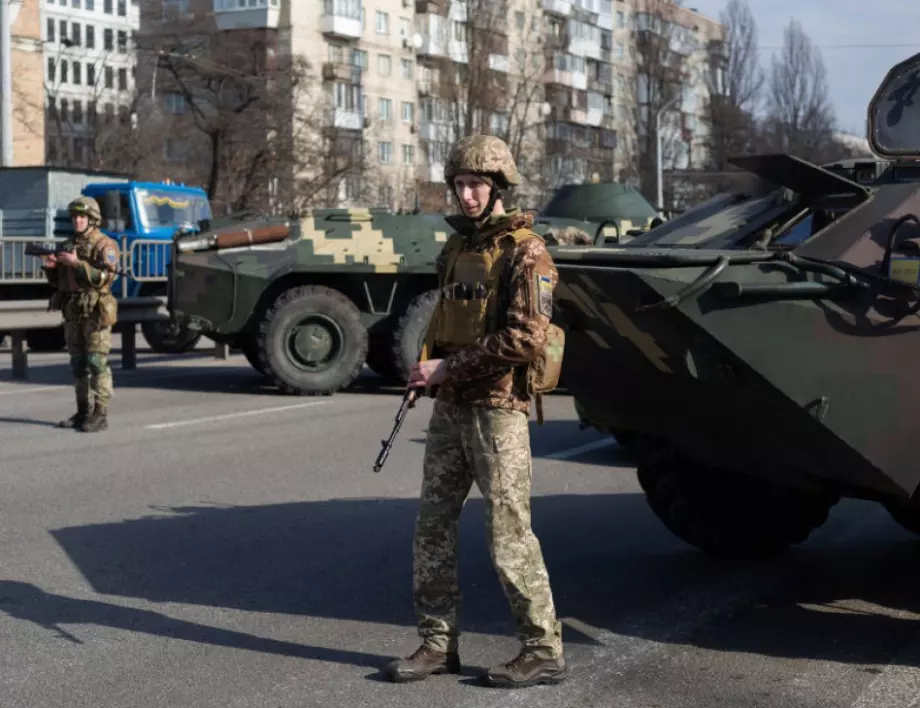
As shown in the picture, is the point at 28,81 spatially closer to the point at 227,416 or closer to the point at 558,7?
the point at 558,7

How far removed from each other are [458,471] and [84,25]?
264ft

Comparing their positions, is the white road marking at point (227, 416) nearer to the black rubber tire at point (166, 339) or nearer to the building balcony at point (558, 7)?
the black rubber tire at point (166, 339)

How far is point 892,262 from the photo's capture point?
17.4 feet

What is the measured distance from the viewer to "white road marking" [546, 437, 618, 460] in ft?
33.3

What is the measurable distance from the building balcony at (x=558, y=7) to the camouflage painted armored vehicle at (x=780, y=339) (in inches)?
2276

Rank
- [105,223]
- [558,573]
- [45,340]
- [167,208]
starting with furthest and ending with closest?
[167,208] → [105,223] → [45,340] → [558,573]

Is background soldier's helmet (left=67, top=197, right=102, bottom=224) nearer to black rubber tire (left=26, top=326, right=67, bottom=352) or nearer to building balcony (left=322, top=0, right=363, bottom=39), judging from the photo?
black rubber tire (left=26, top=326, right=67, bottom=352)

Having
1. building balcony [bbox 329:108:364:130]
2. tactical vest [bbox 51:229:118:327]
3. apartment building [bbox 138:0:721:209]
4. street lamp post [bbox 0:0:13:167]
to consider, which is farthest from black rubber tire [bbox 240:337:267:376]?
building balcony [bbox 329:108:364:130]

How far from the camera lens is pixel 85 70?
251ft

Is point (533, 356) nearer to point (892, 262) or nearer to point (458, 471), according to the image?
point (458, 471)

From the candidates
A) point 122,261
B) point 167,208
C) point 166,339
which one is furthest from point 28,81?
point 122,261

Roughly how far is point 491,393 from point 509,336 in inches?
8.3

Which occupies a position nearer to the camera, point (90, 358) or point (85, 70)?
point (90, 358)

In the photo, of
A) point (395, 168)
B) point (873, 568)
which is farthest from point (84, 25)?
point (873, 568)
